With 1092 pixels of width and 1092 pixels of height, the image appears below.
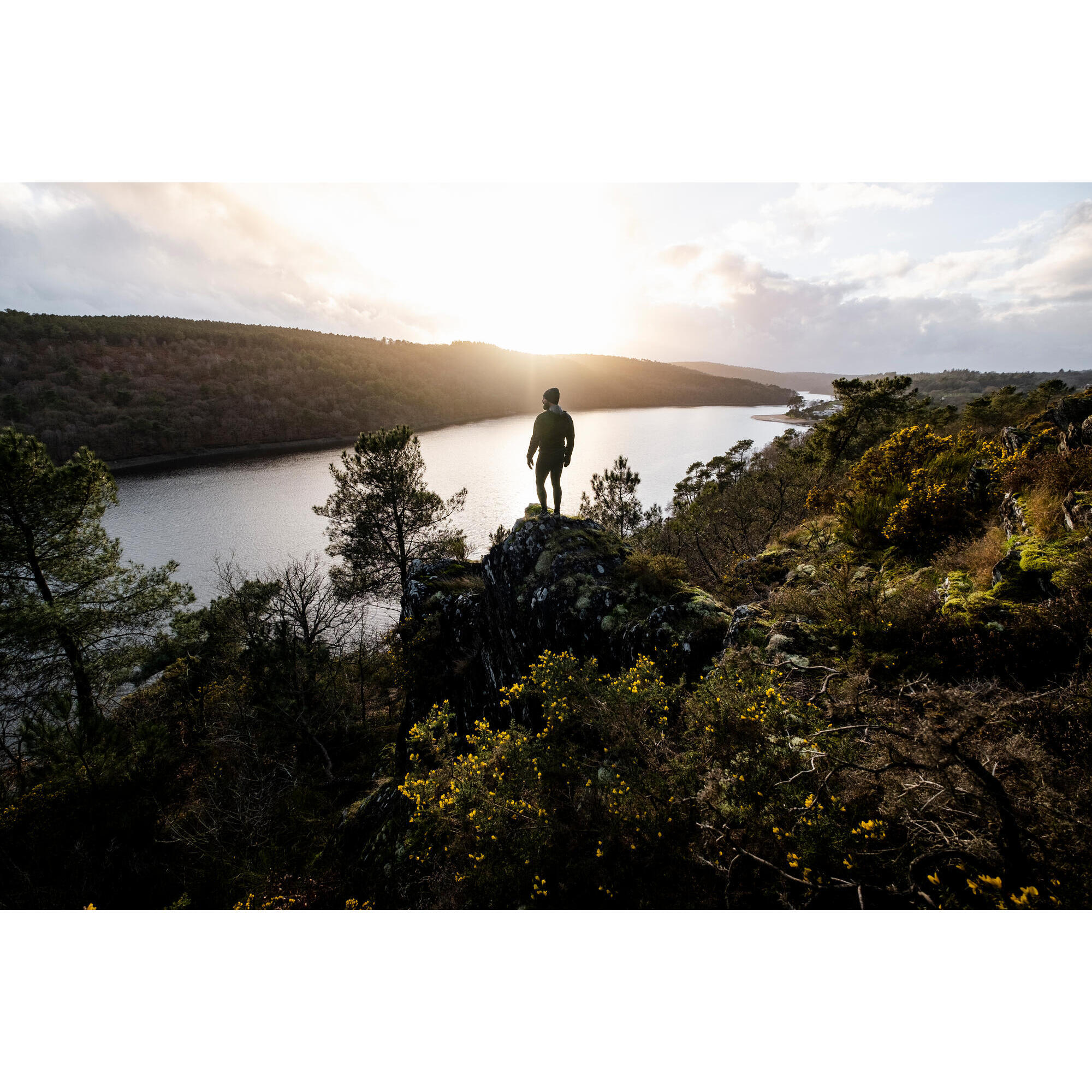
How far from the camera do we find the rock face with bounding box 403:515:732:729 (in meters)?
5.54

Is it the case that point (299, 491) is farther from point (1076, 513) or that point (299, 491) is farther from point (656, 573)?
point (1076, 513)

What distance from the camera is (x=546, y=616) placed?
6.73 metres

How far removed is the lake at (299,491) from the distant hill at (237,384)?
11.5 m

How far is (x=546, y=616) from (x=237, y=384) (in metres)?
79.3

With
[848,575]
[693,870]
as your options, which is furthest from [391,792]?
[848,575]

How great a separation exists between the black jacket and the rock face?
4.44 feet

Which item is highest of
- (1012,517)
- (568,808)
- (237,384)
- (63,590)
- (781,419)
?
(237,384)

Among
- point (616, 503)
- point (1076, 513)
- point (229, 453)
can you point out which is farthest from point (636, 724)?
point (229, 453)

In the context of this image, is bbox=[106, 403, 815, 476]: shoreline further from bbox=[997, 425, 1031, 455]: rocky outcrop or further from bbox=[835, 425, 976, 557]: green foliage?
bbox=[997, 425, 1031, 455]: rocky outcrop

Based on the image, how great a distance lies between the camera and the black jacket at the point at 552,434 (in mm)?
7980

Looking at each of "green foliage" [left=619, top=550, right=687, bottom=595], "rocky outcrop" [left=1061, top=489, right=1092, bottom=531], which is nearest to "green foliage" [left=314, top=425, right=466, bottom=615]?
"green foliage" [left=619, top=550, right=687, bottom=595]

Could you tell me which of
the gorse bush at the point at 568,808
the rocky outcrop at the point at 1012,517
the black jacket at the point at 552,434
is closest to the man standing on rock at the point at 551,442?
the black jacket at the point at 552,434

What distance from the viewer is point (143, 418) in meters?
50.6
